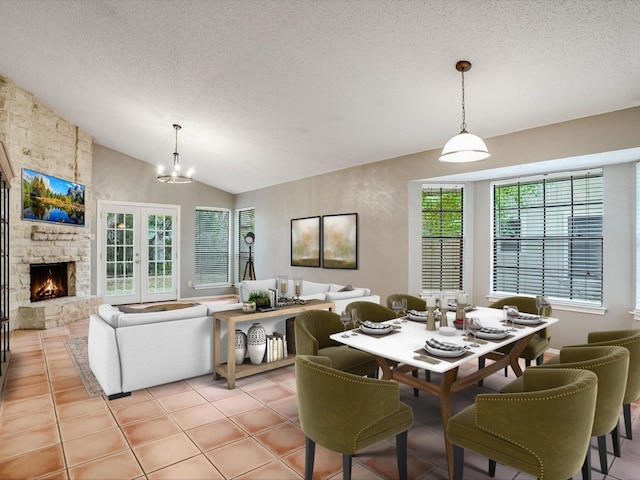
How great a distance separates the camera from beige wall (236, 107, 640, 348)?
12.9 ft

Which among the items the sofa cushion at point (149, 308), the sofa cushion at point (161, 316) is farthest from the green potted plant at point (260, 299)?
the sofa cushion at point (149, 308)

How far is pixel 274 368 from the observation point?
147 inches

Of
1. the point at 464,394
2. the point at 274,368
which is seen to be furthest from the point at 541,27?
the point at 274,368

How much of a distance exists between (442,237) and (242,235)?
5437 mm

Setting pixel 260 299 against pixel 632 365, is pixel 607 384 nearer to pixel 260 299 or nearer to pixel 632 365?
pixel 632 365

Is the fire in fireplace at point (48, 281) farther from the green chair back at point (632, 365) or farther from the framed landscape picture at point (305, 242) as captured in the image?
the green chair back at point (632, 365)

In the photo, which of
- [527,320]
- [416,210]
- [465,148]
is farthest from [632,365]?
[416,210]

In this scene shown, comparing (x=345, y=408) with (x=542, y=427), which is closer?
(x=542, y=427)

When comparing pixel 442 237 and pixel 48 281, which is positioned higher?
pixel 442 237

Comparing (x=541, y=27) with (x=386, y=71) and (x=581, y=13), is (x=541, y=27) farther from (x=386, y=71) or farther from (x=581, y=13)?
(x=386, y=71)

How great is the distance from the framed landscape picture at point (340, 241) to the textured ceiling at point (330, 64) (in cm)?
120

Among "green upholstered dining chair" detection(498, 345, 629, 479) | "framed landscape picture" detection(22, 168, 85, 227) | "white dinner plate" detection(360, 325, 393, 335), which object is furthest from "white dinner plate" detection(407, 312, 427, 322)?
"framed landscape picture" detection(22, 168, 85, 227)

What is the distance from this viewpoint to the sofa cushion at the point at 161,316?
3.20 m

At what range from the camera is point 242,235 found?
30.7ft
